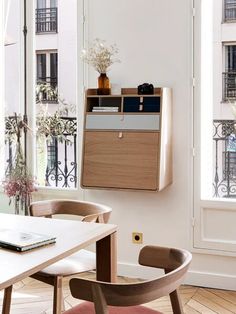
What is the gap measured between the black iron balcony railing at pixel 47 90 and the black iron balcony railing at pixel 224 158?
4.85 feet

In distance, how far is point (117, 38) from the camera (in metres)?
4.01

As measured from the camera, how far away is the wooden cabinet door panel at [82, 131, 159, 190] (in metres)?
3.66

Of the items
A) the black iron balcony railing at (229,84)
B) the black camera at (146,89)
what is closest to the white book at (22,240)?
the black camera at (146,89)

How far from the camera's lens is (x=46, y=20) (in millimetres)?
4449

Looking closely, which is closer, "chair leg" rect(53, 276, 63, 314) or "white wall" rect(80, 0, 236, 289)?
"chair leg" rect(53, 276, 63, 314)

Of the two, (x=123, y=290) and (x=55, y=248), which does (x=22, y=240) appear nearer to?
(x=55, y=248)

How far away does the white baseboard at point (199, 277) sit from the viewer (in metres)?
3.78

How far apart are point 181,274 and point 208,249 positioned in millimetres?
2092

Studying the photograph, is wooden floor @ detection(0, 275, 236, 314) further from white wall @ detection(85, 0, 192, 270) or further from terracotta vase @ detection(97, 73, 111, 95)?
terracotta vase @ detection(97, 73, 111, 95)

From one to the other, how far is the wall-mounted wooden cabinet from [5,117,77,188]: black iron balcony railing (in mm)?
521

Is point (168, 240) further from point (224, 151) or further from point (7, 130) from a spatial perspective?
point (7, 130)

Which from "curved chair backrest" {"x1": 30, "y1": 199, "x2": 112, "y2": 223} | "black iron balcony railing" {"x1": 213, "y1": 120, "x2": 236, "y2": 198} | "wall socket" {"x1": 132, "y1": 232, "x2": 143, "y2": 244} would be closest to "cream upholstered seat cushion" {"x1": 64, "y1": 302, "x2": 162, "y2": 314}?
"curved chair backrest" {"x1": 30, "y1": 199, "x2": 112, "y2": 223}

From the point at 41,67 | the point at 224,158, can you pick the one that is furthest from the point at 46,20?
the point at 224,158

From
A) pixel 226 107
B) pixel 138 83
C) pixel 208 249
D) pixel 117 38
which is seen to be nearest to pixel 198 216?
pixel 208 249
